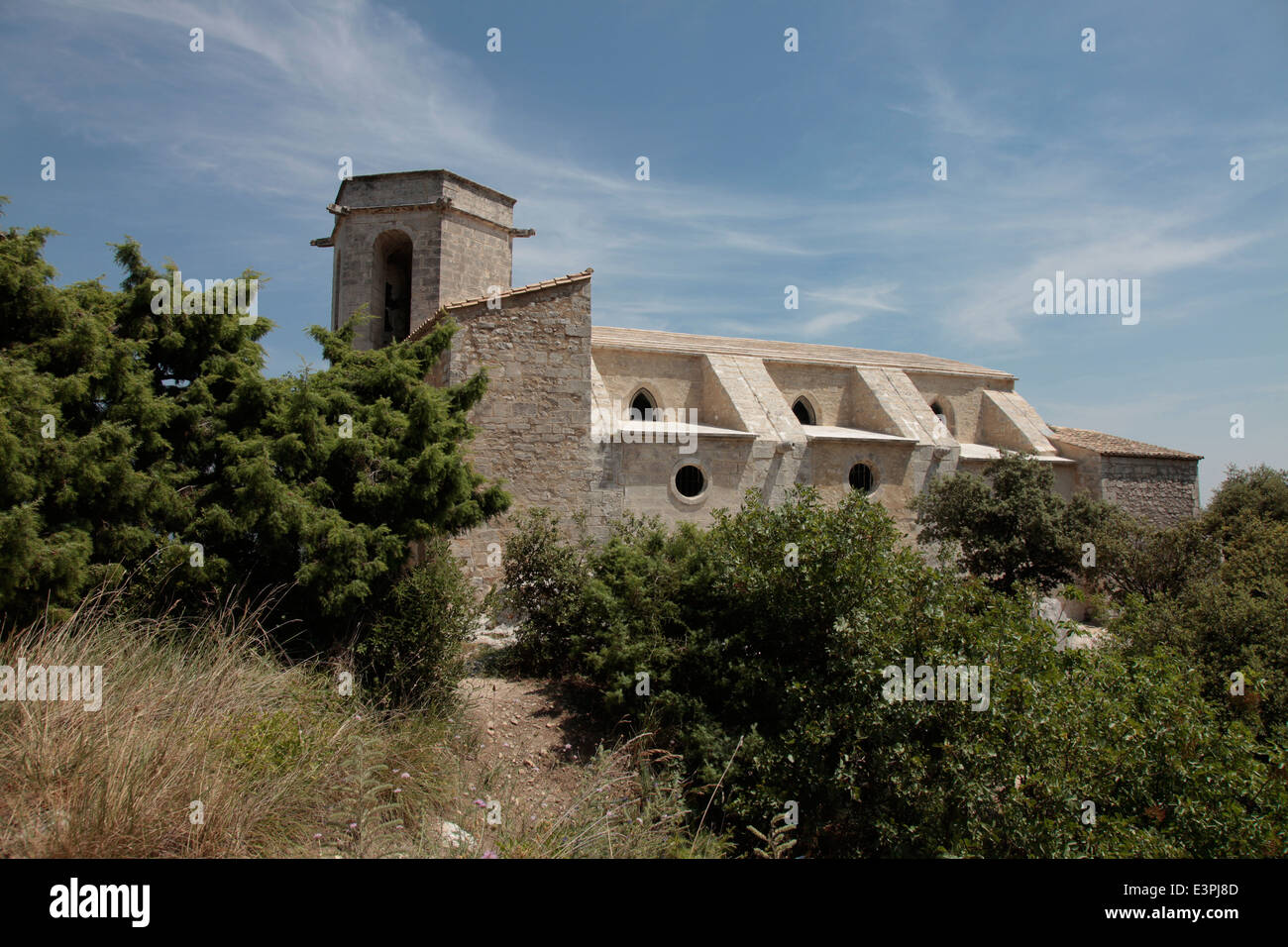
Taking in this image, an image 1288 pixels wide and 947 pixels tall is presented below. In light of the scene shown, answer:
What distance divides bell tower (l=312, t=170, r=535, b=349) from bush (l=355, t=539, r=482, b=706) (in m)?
7.94

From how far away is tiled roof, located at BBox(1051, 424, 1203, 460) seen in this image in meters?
19.5

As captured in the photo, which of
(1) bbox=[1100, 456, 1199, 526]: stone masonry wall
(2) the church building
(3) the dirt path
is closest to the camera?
(3) the dirt path

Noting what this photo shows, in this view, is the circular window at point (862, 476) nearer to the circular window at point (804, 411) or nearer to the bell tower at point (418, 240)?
the circular window at point (804, 411)

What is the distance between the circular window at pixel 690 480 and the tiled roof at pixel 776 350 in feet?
13.2

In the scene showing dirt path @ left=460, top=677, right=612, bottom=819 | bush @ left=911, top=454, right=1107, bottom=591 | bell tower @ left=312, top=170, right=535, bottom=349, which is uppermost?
bell tower @ left=312, top=170, right=535, bottom=349

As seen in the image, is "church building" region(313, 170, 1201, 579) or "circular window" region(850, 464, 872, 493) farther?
"circular window" region(850, 464, 872, 493)

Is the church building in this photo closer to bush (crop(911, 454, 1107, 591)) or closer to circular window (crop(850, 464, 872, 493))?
circular window (crop(850, 464, 872, 493))

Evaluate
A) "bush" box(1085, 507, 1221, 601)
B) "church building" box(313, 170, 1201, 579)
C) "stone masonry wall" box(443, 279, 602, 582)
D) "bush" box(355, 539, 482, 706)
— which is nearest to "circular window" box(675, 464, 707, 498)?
"church building" box(313, 170, 1201, 579)

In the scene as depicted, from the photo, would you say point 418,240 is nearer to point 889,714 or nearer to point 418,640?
A: point 418,640

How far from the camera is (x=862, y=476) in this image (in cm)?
1811

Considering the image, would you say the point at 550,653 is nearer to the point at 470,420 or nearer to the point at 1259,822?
the point at 470,420

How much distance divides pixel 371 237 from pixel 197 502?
9.94m

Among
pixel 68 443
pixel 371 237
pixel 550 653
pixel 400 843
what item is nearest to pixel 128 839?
pixel 400 843

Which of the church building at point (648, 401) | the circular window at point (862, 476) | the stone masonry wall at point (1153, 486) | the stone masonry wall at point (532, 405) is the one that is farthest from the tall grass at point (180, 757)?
the stone masonry wall at point (1153, 486)
